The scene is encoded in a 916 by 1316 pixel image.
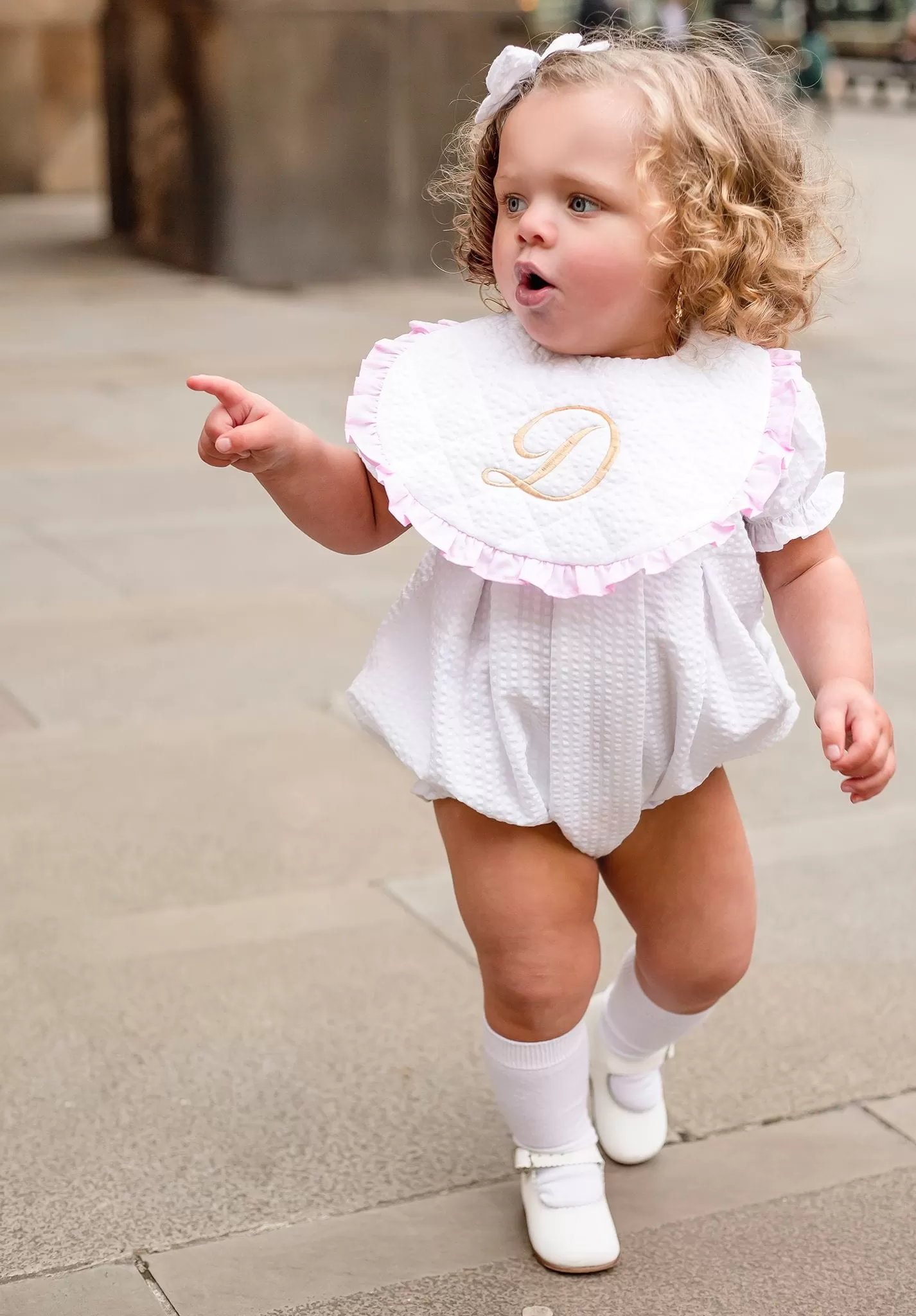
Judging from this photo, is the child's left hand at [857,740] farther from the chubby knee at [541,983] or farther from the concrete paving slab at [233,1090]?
the concrete paving slab at [233,1090]

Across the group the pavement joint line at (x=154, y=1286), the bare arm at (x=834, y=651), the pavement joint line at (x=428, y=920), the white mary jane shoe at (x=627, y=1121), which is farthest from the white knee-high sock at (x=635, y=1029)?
the pavement joint line at (x=154, y=1286)

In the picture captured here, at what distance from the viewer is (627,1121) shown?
2525mm

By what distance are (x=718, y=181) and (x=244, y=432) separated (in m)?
0.61

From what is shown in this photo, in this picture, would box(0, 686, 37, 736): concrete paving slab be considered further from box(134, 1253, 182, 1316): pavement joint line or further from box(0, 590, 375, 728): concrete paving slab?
box(134, 1253, 182, 1316): pavement joint line

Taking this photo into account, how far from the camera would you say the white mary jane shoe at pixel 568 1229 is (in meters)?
2.25

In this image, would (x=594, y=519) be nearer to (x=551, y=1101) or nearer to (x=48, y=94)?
(x=551, y=1101)

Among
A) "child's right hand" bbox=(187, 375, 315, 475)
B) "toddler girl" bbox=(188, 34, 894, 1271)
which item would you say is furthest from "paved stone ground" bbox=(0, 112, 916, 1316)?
"child's right hand" bbox=(187, 375, 315, 475)

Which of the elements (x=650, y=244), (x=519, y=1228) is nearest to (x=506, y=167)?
(x=650, y=244)

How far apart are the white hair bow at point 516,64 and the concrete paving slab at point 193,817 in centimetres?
165

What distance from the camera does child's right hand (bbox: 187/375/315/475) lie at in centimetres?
201

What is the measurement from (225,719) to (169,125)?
25.5 ft

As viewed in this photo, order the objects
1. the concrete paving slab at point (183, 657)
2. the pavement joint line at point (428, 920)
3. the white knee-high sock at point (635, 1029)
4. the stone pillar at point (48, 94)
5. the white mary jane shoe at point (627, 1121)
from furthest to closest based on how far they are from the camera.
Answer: the stone pillar at point (48, 94), the concrete paving slab at point (183, 657), the pavement joint line at point (428, 920), the white mary jane shoe at point (627, 1121), the white knee-high sock at point (635, 1029)

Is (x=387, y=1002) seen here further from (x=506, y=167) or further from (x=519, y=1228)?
(x=506, y=167)

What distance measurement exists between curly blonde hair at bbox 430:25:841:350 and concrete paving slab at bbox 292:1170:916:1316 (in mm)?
1129
